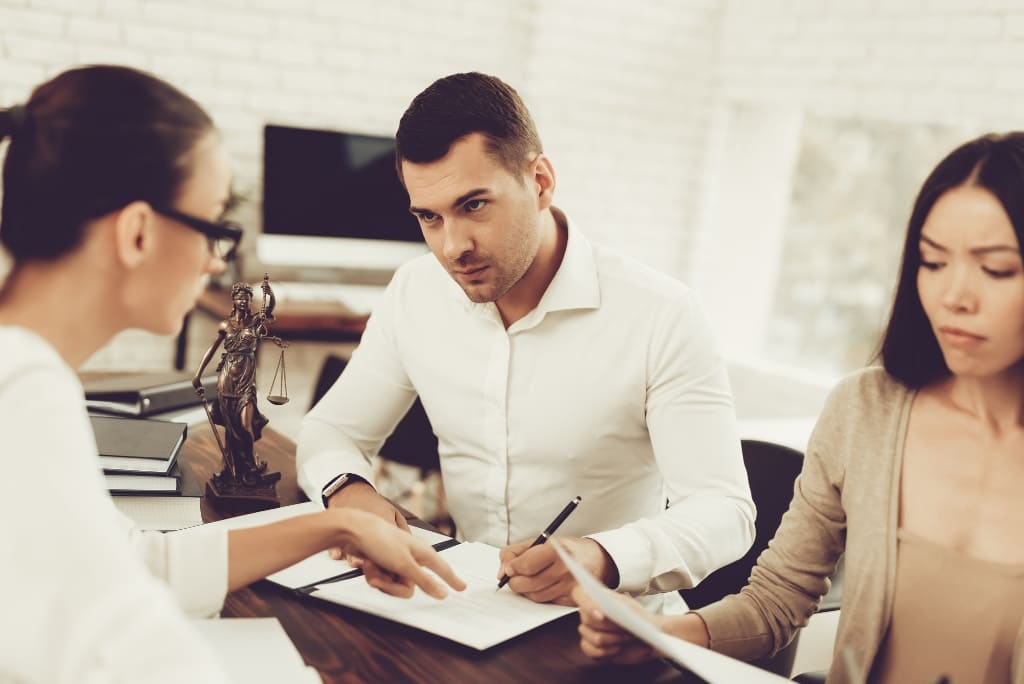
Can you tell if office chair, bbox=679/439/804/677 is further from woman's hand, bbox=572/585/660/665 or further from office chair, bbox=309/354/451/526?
office chair, bbox=309/354/451/526

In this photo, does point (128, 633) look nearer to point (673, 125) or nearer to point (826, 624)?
Answer: point (826, 624)

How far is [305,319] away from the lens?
11.9ft

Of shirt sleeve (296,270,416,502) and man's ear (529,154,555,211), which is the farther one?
shirt sleeve (296,270,416,502)

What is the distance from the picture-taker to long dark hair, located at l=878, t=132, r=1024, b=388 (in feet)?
3.82

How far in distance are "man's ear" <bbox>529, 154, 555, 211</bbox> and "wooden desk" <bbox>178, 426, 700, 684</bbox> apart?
0.79 m

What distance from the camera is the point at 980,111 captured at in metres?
3.40

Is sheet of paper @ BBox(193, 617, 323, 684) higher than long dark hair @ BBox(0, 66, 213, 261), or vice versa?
long dark hair @ BBox(0, 66, 213, 261)

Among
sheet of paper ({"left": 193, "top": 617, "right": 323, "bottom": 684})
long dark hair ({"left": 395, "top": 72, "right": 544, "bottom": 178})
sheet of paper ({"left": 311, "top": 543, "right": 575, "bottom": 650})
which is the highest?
long dark hair ({"left": 395, "top": 72, "right": 544, "bottom": 178})

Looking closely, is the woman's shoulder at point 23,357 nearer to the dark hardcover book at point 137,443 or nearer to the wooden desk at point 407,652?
the wooden desk at point 407,652

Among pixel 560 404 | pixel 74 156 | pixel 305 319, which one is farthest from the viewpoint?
pixel 305 319

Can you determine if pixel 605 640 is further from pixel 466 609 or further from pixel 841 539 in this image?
pixel 841 539

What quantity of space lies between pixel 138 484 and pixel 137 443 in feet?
0.32

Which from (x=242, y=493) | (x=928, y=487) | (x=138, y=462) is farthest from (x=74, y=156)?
(x=928, y=487)

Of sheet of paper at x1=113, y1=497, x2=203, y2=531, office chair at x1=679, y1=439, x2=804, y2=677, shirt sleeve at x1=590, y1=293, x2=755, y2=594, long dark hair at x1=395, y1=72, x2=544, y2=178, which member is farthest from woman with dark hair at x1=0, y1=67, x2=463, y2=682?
office chair at x1=679, y1=439, x2=804, y2=677
